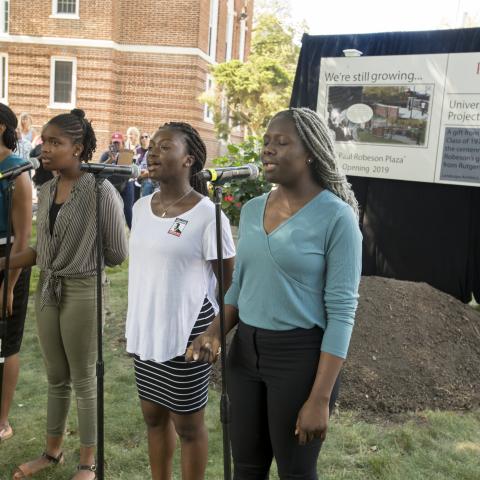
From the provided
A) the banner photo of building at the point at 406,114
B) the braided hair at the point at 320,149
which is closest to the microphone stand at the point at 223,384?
the braided hair at the point at 320,149

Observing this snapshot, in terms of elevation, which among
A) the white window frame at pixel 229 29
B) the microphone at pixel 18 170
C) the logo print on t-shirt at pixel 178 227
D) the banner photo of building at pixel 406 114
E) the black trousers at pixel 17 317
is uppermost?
the white window frame at pixel 229 29

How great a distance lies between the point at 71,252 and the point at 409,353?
329 centimetres

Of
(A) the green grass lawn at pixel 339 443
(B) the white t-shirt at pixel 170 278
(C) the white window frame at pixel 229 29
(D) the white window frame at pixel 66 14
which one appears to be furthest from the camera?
(C) the white window frame at pixel 229 29

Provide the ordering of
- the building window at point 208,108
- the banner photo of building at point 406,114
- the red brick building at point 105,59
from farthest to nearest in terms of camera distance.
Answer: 1. the building window at point 208,108
2. the red brick building at point 105,59
3. the banner photo of building at point 406,114

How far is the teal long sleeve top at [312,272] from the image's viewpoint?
6.95ft

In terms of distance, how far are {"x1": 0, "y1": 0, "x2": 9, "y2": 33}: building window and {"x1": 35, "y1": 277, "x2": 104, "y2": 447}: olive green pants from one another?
22.7 metres

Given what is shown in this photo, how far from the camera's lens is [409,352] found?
5.24 metres

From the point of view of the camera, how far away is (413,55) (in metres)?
7.33

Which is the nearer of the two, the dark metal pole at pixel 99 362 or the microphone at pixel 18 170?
the dark metal pole at pixel 99 362

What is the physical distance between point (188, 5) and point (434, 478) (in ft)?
70.2

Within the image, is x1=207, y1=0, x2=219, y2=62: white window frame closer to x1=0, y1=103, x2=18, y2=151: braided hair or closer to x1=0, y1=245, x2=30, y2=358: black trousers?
x1=0, y1=103, x2=18, y2=151: braided hair

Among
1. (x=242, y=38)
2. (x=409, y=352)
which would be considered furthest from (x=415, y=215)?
(x=242, y=38)

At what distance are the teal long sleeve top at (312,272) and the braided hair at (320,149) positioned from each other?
7 centimetres

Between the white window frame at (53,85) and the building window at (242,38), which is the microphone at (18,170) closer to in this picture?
the white window frame at (53,85)
